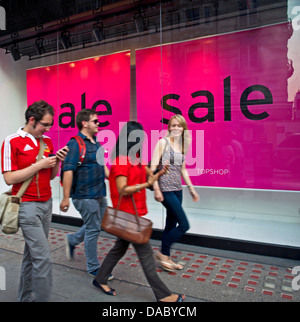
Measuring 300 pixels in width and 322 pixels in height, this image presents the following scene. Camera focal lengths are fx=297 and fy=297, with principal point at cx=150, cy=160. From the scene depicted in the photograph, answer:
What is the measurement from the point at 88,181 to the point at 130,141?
84 centimetres

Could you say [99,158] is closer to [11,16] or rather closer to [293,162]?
[293,162]

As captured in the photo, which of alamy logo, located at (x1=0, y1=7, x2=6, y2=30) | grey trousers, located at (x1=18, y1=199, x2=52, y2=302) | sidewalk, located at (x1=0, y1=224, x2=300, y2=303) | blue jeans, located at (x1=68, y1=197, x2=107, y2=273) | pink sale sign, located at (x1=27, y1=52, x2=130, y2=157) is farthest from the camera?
alamy logo, located at (x1=0, y1=7, x2=6, y2=30)

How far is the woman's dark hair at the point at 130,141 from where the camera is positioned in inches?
112

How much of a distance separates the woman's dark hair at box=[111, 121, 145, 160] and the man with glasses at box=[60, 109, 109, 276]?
0.60 meters

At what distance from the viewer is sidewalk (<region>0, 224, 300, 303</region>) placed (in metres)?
3.09

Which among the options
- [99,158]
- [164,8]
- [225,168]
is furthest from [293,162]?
[164,8]

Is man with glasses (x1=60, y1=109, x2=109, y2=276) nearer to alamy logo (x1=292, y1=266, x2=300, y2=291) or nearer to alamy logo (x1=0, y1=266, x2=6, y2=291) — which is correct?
alamy logo (x1=0, y1=266, x2=6, y2=291)

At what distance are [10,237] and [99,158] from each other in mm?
2768

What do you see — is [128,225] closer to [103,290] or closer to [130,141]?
[130,141]

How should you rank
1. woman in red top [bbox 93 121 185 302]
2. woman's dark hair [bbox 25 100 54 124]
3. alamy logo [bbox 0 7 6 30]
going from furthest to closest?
alamy logo [bbox 0 7 6 30]
woman in red top [bbox 93 121 185 302]
woman's dark hair [bbox 25 100 54 124]

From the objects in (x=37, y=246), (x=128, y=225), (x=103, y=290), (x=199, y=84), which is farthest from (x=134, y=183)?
(x=199, y=84)

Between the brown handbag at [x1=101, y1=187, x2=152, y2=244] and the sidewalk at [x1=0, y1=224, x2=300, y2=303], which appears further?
the sidewalk at [x1=0, y1=224, x2=300, y2=303]

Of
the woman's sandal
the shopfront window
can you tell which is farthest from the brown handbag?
the shopfront window

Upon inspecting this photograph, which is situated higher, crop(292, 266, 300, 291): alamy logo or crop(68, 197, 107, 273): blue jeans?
crop(68, 197, 107, 273): blue jeans
